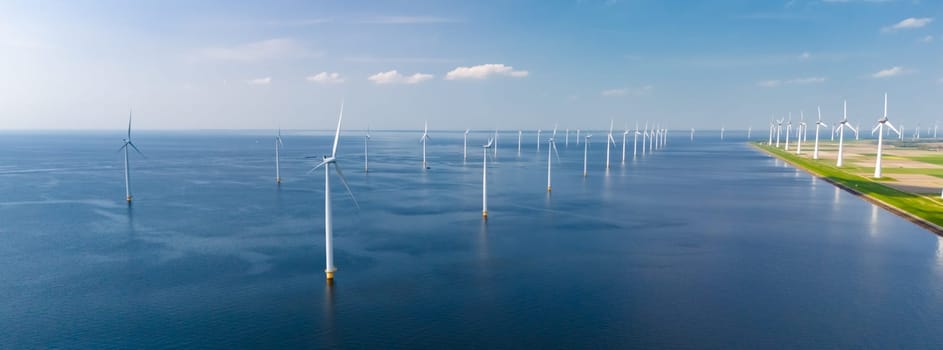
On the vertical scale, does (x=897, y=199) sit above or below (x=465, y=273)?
above

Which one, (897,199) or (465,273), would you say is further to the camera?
(897,199)

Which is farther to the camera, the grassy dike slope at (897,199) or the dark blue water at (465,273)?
the grassy dike slope at (897,199)

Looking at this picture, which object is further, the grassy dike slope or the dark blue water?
the grassy dike slope

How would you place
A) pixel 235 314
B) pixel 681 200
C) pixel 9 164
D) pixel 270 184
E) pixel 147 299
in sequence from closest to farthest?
1. pixel 235 314
2. pixel 147 299
3. pixel 681 200
4. pixel 270 184
5. pixel 9 164

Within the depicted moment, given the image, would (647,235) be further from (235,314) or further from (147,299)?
(147,299)

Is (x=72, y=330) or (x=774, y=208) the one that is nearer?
(x=72, y=330)

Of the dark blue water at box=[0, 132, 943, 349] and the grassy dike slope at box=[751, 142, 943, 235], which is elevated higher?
the grassy dike slope at box=[751, 142, 943, 235]

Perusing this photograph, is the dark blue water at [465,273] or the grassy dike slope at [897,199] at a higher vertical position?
the grassy dike slope at [897,199]

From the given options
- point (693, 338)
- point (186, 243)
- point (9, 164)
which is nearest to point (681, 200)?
point (693, 338)
